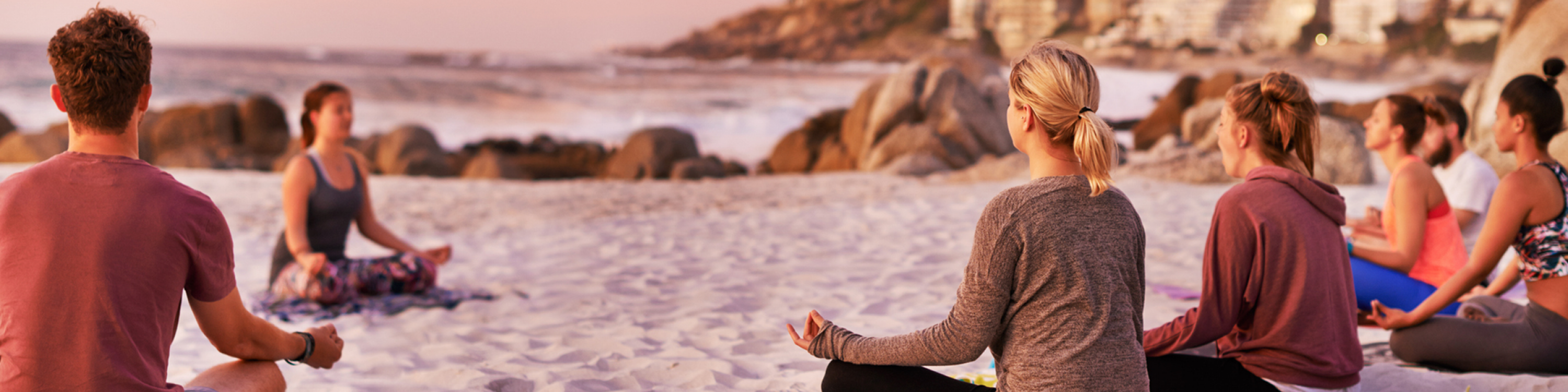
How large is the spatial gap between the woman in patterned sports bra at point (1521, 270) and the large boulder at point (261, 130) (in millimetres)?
16131

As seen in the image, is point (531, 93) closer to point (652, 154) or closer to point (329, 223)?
point (652, 154)

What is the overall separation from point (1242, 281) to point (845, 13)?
4613cm

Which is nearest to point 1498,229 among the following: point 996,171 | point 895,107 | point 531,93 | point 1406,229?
point 1406,229

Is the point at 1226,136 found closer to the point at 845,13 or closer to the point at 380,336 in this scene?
the point at 380,336

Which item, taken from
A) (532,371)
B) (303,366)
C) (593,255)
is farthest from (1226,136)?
(593,255)

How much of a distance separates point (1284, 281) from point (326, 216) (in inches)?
152

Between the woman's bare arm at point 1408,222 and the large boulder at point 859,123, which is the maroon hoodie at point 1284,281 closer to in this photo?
the woman's bare arm at point 1408,222

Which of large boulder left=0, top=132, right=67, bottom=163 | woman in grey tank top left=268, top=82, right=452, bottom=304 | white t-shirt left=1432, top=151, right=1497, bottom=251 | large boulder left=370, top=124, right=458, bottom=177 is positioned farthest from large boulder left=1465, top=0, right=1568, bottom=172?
large boulder left=0, top=132, right=67, bottom=163

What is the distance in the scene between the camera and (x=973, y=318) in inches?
70.4

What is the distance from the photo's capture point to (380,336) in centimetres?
374

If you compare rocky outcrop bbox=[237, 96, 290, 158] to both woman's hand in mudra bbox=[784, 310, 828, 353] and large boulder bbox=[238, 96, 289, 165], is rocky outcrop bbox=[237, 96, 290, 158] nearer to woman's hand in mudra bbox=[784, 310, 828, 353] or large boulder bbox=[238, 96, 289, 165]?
large boulder bbox=[238, 96, 289, 165]

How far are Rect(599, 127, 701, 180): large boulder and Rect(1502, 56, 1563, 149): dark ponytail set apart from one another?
1033 centimetres

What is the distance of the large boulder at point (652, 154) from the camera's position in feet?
40.9

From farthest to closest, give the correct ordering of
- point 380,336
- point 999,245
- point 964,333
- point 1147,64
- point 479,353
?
point 1147,64 < point 380,336 < point 479,353 < point 964,333 < point 999,245
